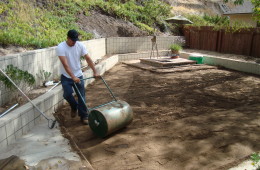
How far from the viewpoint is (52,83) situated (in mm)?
5945

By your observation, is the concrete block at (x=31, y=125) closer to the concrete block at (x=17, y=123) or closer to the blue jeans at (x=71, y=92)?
the concrete block at (x=17, y=123)

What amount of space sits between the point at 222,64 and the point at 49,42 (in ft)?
24.3

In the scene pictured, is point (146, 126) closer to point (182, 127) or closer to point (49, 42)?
point (182, 127)

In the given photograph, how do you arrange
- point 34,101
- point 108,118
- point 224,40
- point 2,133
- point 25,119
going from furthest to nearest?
point 224,40, point 34,101, point 25,119, point 108,118, point 2,133

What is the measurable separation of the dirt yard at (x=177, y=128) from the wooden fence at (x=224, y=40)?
4.70 metres

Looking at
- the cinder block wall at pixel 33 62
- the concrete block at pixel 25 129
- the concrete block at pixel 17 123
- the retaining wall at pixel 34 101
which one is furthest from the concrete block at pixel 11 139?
the cinder block wall at pixel 33 62

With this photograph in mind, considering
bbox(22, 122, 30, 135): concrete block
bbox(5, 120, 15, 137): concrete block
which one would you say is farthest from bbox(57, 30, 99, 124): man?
bbox(5, 120, 15, 137): concrete block

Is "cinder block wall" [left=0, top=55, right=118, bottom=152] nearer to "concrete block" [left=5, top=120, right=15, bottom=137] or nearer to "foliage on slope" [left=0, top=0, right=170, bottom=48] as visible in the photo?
"concrete block" [left=5, top=120, right=15, bottom=137]

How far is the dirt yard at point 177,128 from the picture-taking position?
3355 mm

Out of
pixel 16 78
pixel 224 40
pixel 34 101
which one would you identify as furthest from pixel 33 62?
pixel 224 40

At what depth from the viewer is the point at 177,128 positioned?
4.31 m

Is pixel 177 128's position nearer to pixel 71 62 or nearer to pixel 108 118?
pixel 108 118

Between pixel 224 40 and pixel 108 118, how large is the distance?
11023 mm

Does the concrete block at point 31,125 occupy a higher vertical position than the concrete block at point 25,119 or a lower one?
lower
